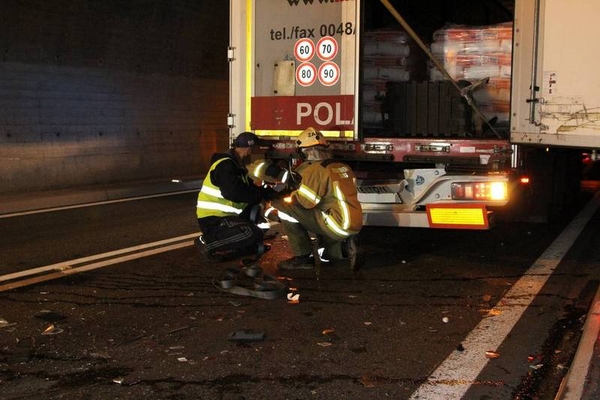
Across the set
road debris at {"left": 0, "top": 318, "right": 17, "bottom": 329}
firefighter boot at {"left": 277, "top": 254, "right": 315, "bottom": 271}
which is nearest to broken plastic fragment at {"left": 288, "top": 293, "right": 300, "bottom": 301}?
firefighter boot at {"left": 277, "top": 254, "right": 315, "bottom": 271}

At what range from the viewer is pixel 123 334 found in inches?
204

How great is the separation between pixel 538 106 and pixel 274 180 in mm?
2481

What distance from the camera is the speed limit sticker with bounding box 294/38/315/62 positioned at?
7809 mm

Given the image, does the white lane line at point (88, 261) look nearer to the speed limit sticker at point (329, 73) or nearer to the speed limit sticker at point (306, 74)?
the speed limit sticker at point (306, 74)

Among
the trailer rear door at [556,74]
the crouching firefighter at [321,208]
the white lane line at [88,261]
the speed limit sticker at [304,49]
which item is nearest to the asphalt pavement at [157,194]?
the trailer rear door at [556,74]

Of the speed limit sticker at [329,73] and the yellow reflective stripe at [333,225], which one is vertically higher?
the speed limit sticker at [329,73]

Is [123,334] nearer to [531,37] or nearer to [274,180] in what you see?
[274,180]

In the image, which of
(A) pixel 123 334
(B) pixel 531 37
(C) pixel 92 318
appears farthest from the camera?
(B) pixel 531 37

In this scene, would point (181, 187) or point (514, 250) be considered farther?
point (181, 187)

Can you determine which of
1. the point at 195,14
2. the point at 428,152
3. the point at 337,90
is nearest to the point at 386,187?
the point at 428,152

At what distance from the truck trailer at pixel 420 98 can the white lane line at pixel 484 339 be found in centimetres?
72

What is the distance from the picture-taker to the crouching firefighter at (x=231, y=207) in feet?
21.6

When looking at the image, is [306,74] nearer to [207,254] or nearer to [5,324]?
[207,254]

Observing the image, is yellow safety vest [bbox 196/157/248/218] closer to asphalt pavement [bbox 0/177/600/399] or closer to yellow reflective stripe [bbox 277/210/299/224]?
yellow reflective stripe [bbox 277/210/299/224]
